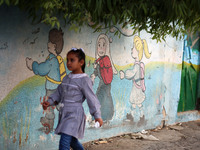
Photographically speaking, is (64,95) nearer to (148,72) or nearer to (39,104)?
(39,104)

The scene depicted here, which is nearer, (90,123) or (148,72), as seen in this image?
(90,123)

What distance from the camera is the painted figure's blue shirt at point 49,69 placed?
4248 mm

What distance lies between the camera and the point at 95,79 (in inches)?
200

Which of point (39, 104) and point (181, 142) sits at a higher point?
point (39, 104)

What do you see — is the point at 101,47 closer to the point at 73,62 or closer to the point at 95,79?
the point at 95,79

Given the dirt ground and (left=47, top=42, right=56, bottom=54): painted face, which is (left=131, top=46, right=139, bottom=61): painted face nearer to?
the dirt ground

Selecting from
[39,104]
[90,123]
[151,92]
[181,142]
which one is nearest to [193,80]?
[151,92]

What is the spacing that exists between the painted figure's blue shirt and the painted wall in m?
0.02

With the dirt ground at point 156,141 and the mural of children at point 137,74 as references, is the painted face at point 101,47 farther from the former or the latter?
the dirt ground at point 156,141

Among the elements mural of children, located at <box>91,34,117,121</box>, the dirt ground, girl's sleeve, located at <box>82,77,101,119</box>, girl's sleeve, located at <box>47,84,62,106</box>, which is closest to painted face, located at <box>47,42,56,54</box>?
mural of children, located at <box>91,34,117,121</box>

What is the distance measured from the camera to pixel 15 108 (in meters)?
4.02

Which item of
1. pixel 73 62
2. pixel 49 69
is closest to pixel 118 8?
pixel 73 62

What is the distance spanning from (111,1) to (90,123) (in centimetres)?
238

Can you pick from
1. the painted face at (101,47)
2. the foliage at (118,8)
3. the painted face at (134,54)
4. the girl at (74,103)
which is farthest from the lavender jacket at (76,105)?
the painted face at (134,54)
